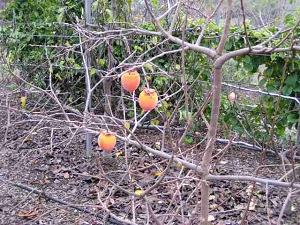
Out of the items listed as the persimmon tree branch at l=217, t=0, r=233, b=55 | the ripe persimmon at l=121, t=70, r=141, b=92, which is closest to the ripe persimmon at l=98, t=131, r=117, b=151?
the ripe persimmon at l=121, t=70, r=141, b=92

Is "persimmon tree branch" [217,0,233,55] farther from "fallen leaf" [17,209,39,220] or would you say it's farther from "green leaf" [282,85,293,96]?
"green leaf" [282,85,293,96]

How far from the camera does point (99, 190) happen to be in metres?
2.68

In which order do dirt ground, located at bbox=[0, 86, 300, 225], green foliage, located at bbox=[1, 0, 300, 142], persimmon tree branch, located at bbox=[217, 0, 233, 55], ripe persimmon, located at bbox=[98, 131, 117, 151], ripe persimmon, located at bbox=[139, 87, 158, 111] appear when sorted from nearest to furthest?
persimmon tree branch, located at bbox=[217, 0, 233, 55]
ripe persimmon, located at bbox=[139, 87, 158, 111]
ripe persimmon, located at bbox=[98, 131, 117, 151]
dirt ground, located at bbox=[0, 86, 300, 225]
green foliage, located at bbox=[1, 0, 300, 142]

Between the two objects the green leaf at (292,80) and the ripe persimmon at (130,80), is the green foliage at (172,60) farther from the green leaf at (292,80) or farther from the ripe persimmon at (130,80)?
the ripe persimmon at (130,80)

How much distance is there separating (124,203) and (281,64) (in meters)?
1.65

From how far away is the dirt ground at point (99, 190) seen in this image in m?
2.38

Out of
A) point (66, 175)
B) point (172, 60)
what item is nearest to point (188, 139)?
point (172, 60)

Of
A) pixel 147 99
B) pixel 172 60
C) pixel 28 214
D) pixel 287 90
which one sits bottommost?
pixel 28 214

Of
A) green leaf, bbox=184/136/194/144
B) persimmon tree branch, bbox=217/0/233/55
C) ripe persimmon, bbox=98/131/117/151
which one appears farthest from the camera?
green leaf, bbox=184/136/194/144

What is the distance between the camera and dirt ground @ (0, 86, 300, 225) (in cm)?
238

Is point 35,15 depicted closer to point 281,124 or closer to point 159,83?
point 159,83

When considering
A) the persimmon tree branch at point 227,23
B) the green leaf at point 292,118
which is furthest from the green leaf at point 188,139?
the persimmon tree branch at point 227,23

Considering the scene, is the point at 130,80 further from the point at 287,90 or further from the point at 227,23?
the point at 287,90

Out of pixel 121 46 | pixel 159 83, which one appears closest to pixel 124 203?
pixel 159 83
